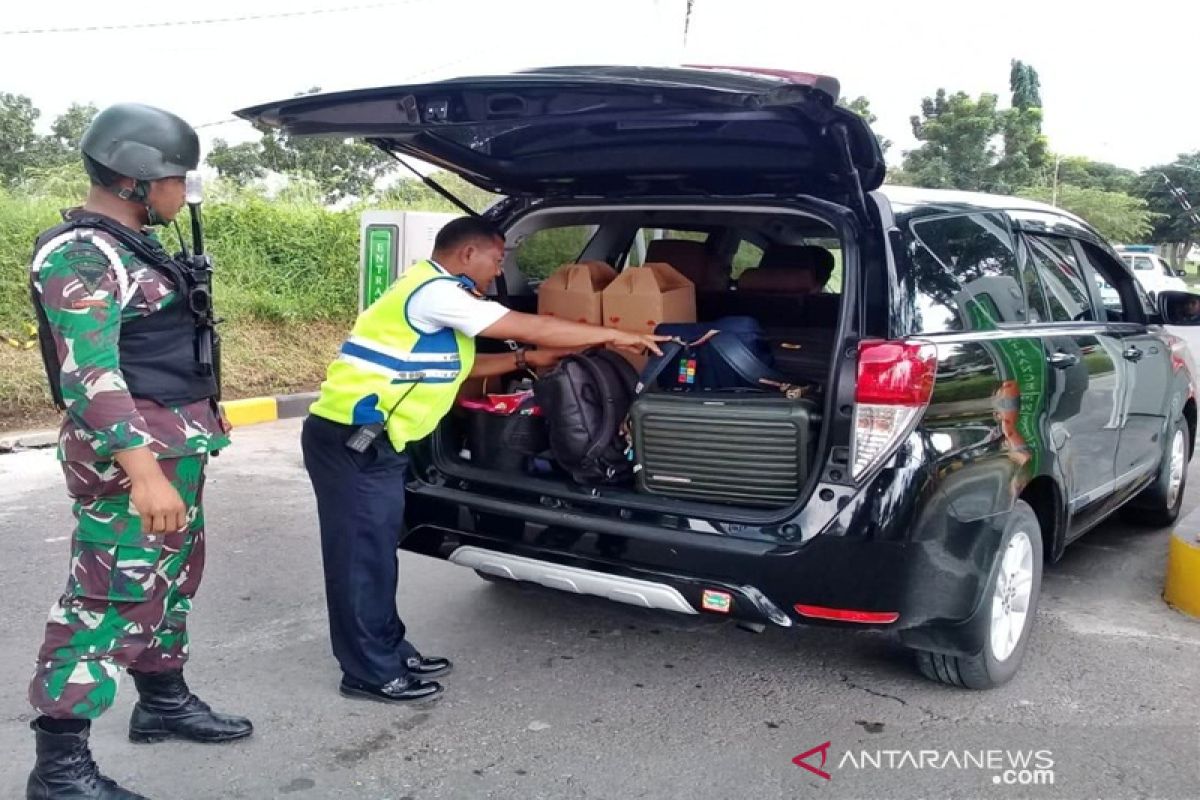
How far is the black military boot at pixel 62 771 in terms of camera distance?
8.45 feet

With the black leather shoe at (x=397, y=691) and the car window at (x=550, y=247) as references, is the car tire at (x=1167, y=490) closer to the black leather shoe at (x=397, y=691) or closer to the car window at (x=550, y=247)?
the car window at (x=550, y=247)

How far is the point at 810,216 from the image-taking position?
313 cm

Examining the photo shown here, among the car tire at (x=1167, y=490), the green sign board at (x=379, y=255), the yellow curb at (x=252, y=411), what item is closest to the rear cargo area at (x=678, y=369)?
the car tire at (x=1167, y=490)

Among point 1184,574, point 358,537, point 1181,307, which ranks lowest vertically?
point 1184,574

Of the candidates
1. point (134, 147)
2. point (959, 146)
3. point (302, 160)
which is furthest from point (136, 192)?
point (959, 146)

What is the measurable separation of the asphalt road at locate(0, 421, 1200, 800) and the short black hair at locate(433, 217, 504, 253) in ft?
4.58

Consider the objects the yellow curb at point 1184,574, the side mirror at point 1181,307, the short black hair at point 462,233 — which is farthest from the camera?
the side mirror at point 1181,307

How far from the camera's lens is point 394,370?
10.2ft

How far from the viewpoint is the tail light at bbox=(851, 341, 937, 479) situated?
2.78m

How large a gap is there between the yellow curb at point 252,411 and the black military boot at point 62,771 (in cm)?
570

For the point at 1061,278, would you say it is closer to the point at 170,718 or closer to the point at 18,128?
the point at 170,718

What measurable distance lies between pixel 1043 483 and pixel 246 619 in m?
2.86

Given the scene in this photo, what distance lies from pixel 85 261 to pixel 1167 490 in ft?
16.1

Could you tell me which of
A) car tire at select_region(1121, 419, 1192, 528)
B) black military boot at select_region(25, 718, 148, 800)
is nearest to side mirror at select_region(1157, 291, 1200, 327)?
car tire at select_region(1121, 419, 1192, 528)
